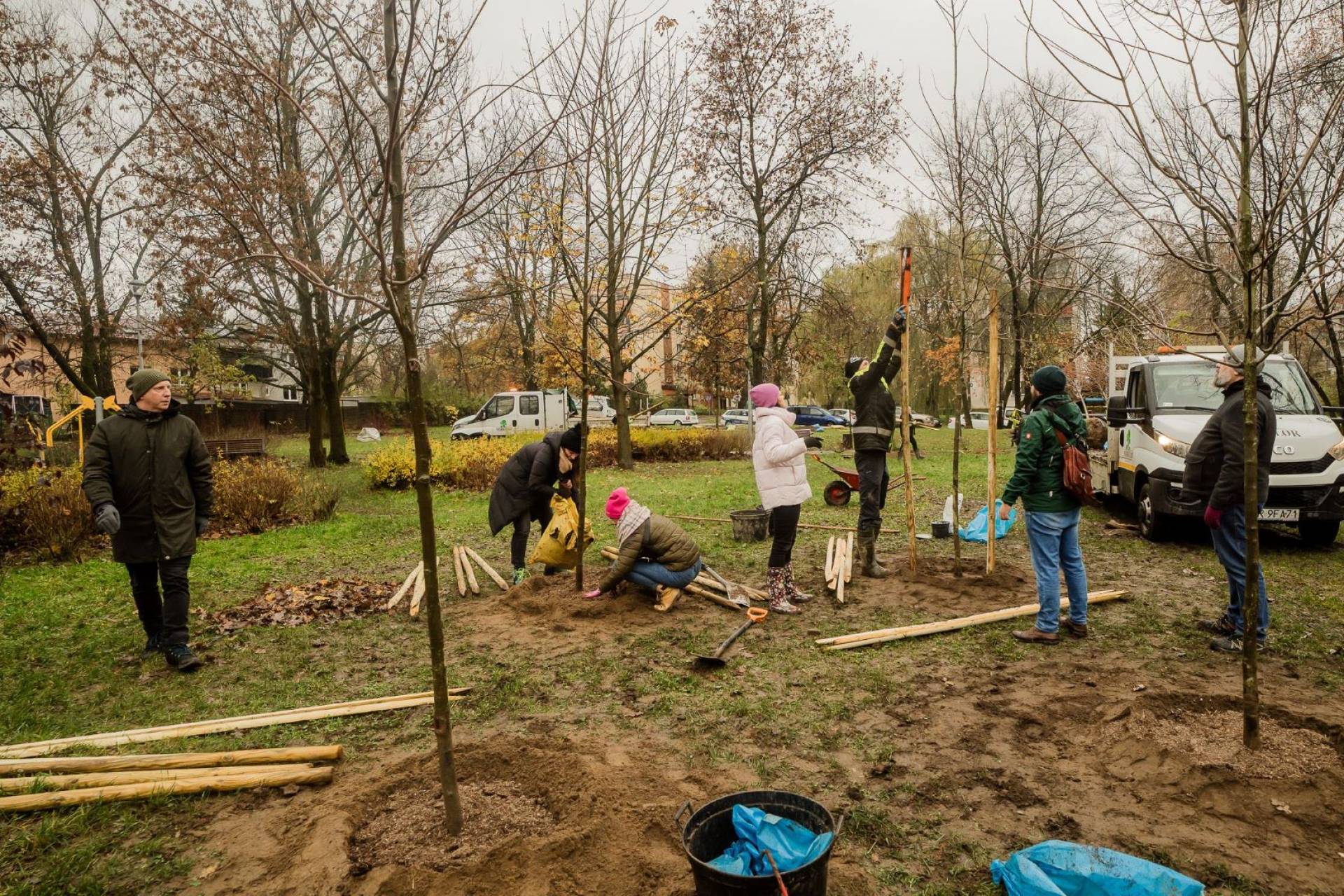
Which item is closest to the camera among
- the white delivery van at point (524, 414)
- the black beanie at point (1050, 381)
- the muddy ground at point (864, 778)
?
the muddy ground at point (864, 778)

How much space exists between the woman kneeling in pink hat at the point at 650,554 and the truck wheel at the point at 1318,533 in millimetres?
7151

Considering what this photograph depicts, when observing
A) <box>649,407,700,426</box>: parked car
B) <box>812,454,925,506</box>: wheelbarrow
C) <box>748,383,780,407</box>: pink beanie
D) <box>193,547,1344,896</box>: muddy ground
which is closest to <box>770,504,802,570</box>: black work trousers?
<box>748,383,780,407</box>: pink beanie

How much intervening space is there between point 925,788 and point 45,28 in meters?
21.6

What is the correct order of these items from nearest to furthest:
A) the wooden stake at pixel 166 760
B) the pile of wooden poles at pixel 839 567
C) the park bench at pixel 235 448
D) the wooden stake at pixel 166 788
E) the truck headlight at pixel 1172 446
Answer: the wooden stake at pixel 166 788, the wooden stake at pixel 166 760, the pile of wooden poles at pixel 839 567, the truck headlight at pixel 1172 446, the park bench at pixel 235 448

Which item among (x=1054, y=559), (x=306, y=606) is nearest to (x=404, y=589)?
(x=306, y=606)

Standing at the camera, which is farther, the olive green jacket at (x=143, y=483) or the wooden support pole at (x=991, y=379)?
the wooden support pole at (x=991, y=379)

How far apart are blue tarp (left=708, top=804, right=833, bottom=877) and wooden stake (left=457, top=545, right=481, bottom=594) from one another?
5007 mm

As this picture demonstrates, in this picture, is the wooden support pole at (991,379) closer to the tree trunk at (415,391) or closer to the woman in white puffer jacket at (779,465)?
the woman in white puffer jacket at (779,465)

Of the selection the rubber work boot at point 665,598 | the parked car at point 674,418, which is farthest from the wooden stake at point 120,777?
the parked car at point 674,418

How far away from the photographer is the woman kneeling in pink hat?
6113 mm

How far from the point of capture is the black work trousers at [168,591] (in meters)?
5.18

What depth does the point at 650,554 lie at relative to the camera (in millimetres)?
6375

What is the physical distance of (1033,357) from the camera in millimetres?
25156

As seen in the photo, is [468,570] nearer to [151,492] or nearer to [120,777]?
[151,492]
